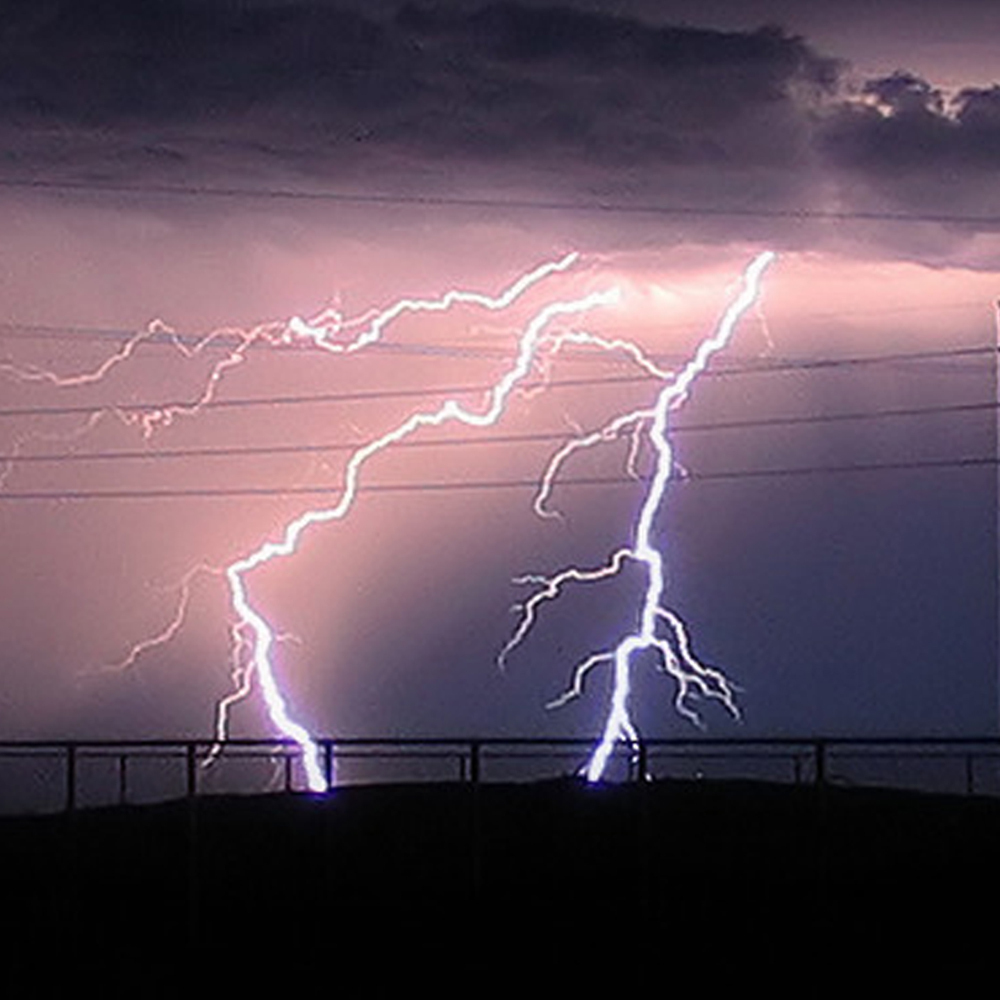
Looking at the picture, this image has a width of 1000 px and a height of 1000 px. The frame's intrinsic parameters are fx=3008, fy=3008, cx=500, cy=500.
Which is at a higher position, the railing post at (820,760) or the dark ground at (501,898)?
the railing post at (820,760)

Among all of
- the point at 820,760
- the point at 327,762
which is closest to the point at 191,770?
the point at 327,762

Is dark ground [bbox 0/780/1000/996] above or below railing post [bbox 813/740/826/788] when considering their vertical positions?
below

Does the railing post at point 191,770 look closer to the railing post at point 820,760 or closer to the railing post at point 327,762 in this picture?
the railing post at point 327,762

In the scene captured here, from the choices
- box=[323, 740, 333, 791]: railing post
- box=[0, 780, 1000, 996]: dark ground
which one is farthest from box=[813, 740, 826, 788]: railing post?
box=[323, 740, 333, 791]: railing post

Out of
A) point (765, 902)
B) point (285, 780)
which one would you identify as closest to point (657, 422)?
point (285, 780)

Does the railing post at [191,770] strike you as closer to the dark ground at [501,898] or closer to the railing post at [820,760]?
the dark ground at [501,898]

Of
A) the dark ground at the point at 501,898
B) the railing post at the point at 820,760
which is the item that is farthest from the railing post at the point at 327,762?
the railing post at the point at 820,760

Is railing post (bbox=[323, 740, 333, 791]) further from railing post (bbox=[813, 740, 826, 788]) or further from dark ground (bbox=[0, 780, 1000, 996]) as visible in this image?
railing post (bbox=[813, 740, 826, 788])

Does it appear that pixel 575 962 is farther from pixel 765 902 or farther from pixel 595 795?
pixel 595 795

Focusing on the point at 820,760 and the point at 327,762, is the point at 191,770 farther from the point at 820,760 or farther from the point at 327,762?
the point at 820,760
